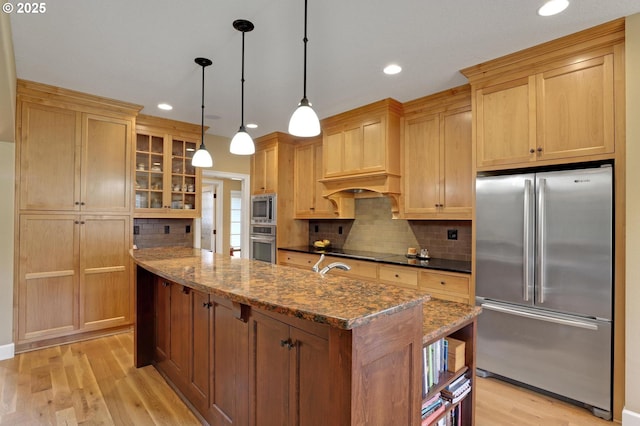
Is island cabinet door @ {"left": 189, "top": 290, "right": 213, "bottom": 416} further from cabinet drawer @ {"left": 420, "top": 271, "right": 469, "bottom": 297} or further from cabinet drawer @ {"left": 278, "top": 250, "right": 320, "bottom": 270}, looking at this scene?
cabinet drawer @ {"left": 278, "top": 250, "right": 320, "bottom": 270}

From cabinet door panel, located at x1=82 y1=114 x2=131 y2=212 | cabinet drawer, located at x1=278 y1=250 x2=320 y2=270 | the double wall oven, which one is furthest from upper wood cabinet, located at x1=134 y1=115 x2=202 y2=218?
cabinet drawer, located at x1=278 y1=250 x2=320 y2=270

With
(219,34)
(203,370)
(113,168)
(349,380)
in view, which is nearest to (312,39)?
(219,34)

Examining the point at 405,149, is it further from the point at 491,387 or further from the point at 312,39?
the point at 491,387

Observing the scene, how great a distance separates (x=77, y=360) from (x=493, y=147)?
419 cm

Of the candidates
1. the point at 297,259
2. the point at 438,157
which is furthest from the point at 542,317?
the point at 297,259

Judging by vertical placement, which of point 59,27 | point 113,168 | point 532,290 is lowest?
point 532,290

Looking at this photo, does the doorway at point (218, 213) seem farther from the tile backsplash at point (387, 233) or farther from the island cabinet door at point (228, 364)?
the island cabinet door at point (228, 364)

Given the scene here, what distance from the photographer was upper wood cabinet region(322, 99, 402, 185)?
355 cm

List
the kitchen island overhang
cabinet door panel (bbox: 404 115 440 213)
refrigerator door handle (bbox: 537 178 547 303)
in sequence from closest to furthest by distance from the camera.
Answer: the kitchen island overhang
refrigerator door handle (bbox: 537 178 547 303)
cabinet door panel (bbox: 404 115 440 213)

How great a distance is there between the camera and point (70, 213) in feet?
11.2

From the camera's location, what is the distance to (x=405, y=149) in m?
3.64

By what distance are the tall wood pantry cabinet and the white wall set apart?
4464 mm

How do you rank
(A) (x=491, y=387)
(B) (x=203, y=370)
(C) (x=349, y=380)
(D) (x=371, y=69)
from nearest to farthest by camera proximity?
1. (C) (x=349, y=380)
2. (B) (x=203, y=370)
3. (A) (x=491, y=387)
4. (D) (x=371, y=69)

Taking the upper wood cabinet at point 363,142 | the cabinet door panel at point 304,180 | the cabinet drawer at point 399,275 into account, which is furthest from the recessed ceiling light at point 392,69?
the cabinet door panel at point 304,180
